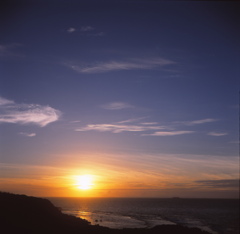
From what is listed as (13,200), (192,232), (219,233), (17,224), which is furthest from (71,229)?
(219,233)

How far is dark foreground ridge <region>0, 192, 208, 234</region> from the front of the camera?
30.1m

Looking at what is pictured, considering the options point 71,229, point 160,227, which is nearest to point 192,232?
point 160,227

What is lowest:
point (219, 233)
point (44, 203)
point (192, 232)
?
point (219, 233)

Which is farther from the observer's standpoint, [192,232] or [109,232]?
[192,232]

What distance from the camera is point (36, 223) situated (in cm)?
3319

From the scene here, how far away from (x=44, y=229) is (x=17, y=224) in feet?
10.4

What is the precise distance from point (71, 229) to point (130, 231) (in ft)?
27.1

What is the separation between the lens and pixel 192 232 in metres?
37.3

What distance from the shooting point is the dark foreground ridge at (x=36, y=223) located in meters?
30.1

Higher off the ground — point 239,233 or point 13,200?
point 13,200

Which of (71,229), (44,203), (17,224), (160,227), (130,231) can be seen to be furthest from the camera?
(44,203)

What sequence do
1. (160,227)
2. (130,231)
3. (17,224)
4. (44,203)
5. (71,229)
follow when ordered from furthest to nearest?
(44,203) < (160,227) < (130,231) < (71,229) < (17,224)

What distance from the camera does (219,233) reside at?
52.5 m

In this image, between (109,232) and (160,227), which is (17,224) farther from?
(160,227)
